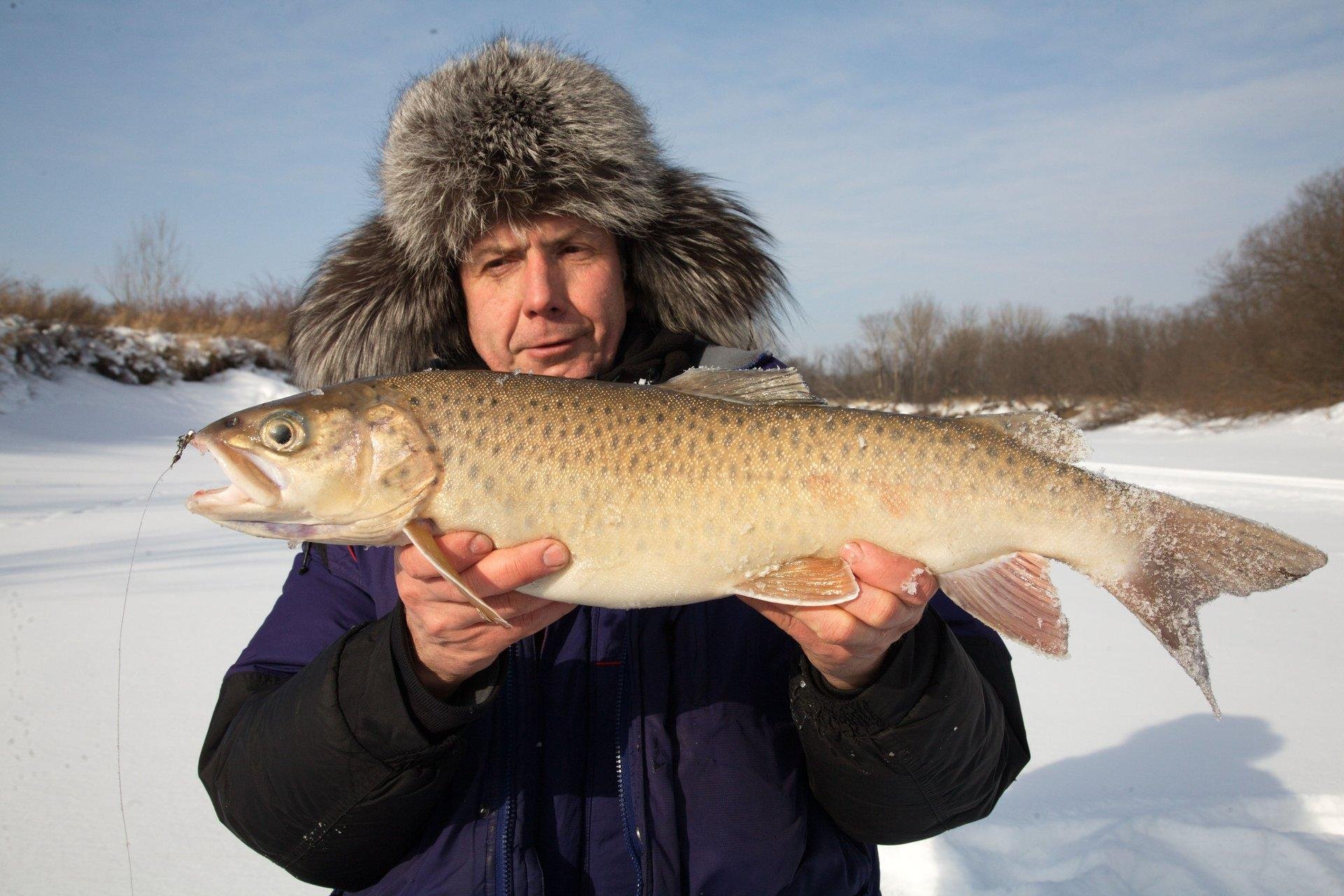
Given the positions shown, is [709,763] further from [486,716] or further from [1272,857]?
[1272,857]

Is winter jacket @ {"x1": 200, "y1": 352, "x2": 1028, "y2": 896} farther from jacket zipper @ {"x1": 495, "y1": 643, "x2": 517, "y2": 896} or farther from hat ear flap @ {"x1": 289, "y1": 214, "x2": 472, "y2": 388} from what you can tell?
hat ear flap @ {"x1": 289, "y1": 214, "x2": 472, "y2": 388}

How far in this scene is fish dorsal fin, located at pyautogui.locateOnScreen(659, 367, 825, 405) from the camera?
7.06 feet

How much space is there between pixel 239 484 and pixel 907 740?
1.75 m

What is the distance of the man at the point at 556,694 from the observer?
1.87m

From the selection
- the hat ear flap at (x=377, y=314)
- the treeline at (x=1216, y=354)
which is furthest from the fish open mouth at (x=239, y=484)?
the treeline at (x=1216, y=354)

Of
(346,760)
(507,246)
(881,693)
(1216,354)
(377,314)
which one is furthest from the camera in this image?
(1216,354)

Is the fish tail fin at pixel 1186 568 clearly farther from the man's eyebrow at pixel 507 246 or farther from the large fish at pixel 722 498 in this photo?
the man's eyebrow at pixel 507 246

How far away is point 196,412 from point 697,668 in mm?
19498

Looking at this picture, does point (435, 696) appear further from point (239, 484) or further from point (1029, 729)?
point (1029, 729)

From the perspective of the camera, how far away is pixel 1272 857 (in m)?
3.02

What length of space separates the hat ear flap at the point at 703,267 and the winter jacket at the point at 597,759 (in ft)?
3.86

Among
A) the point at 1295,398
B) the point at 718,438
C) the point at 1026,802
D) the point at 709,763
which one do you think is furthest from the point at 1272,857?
the point at 1295,398

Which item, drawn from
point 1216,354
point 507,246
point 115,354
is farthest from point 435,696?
point 1216,354

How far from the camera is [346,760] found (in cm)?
184
